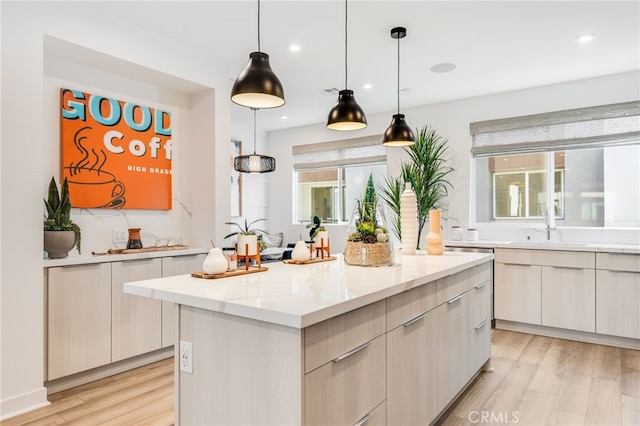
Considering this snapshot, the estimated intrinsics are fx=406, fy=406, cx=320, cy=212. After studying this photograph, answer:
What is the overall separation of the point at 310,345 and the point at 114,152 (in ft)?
9.23

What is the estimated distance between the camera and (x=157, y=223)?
12.3 ft

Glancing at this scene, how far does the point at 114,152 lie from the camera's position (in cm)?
335

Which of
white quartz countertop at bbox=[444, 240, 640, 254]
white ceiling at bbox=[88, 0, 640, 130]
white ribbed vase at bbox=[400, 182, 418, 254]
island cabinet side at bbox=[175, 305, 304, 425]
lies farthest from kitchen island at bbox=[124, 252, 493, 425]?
white quartz countertop at bbox=[444, 240, 640, 254]

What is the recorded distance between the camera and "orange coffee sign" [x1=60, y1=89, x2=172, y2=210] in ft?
10.2

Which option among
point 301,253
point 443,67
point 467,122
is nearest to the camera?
point 301,253

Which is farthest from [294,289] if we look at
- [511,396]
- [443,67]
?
[443,67]

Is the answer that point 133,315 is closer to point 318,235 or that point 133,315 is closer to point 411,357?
point 318,235

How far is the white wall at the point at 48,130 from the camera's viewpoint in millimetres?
2469

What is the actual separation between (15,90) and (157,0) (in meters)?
1.09

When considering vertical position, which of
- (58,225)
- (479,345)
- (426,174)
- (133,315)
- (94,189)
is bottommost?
(479,345)

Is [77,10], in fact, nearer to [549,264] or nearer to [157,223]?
[157,223]

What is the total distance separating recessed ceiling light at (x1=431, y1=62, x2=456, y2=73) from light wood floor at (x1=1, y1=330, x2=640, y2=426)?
2747mm

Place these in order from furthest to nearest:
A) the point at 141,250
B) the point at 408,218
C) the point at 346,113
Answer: the point at 141,250
the point at 408,218
the point at 346,113

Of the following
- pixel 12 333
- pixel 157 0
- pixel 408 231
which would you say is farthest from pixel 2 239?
pixel 408 231
